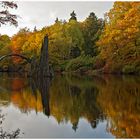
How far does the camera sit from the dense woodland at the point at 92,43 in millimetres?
40094

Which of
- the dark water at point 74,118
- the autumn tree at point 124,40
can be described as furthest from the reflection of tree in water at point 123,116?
the autumn tree at point 124,40

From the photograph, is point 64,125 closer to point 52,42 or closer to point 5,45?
point 52,42

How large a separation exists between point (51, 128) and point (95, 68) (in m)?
39.6

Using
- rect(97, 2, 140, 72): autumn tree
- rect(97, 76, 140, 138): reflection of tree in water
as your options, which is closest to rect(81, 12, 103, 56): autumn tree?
rect(97, 2, 140, 72): autumn tree

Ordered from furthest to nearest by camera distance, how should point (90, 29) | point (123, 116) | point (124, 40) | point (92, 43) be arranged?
point (90, 29)
point (92, 43)
point (124, 40)
point (123, 116)

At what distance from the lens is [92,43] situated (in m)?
61.2

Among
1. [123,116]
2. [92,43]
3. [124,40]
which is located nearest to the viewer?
[123,116]

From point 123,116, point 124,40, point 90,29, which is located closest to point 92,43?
point 90,29

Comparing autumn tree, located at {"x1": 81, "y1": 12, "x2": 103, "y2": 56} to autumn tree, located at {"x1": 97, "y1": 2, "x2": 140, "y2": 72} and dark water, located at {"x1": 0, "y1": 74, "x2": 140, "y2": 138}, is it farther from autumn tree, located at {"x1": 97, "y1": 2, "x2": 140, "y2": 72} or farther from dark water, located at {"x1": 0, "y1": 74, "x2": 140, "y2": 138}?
dark water, located at {"x1": 0, "y1": 74, "x2": 140, "y2": 138}

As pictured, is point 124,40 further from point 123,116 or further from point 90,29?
point 123,116

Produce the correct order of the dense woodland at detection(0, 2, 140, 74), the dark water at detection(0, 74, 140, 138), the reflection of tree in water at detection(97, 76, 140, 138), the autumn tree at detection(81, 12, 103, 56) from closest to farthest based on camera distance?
the reflection of tree in water at detection(97, 76, 140, 138)
the dark water at detection(0, 74, 140, 138)
the dense woodland at detection(0, 2, 140, 74)
the autumn tree at detection(81, 12, 103, 56)

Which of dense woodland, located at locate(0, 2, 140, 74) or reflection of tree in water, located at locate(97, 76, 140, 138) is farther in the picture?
dense woodland, located at locate(0, 2, 140, 74)

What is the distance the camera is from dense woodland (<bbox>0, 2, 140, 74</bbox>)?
40.1 metres

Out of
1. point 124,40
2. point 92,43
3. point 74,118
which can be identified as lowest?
point 74,118
